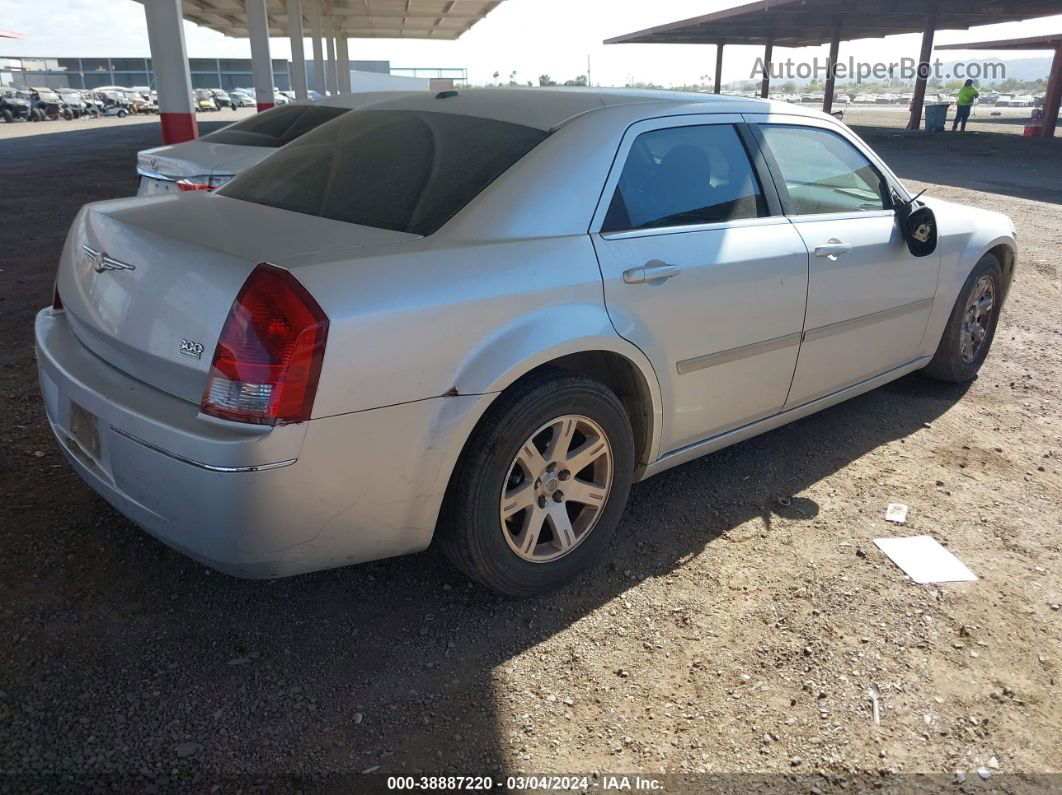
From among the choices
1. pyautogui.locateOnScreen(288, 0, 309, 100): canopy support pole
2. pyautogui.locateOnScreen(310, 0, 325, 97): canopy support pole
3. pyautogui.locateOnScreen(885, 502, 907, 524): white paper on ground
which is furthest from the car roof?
pyautogui.locateOnScreen(310, 0, 325, 97): canopy support pole

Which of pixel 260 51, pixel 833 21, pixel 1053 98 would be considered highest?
pixel 833 21

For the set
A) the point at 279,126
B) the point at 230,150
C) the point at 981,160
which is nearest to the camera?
the point at 230,150

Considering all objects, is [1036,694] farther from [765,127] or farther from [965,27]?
[965,27]

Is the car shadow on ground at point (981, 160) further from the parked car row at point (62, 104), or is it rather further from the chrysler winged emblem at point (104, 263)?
the parked car row at point (62, 104)

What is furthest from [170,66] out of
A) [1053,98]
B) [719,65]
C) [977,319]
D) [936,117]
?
[719,65]

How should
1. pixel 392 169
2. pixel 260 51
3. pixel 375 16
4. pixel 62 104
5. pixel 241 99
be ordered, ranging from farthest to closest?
pixel 241 99 < pixel 62 104 < pixel 375 16 < pixel 260 51 < pixel 392 169

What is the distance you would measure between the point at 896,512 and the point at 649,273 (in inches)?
64.9

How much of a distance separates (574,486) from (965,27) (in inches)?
1507

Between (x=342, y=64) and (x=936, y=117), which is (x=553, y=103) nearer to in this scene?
(x=936, y=117)

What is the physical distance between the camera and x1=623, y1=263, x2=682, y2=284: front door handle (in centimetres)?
277

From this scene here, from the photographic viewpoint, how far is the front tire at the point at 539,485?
2500 millimetres

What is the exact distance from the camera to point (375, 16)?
113 ft

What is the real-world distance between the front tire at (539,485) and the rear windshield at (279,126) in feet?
18.7

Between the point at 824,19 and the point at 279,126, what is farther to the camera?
the point at 824,19
